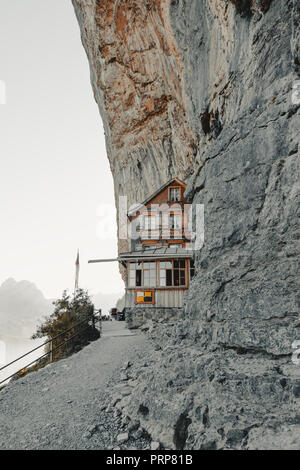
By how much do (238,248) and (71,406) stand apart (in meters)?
7.15

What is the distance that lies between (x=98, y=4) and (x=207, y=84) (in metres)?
22.2

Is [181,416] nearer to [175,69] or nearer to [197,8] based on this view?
[197,8]

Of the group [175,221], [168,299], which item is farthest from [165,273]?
[175,221]

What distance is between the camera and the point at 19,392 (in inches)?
404

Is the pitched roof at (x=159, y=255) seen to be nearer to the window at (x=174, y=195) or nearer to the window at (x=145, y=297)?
the window at (x=145, y=297)

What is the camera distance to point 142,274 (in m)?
20.4

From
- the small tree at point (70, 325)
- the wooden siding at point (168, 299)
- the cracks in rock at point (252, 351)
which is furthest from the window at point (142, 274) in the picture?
the cracks in rock at point (252, 351)

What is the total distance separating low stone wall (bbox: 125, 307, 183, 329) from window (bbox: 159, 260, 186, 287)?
5.73 ft

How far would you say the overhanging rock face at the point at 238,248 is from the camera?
19.2 feet

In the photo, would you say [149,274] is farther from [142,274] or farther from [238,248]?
[238,248]

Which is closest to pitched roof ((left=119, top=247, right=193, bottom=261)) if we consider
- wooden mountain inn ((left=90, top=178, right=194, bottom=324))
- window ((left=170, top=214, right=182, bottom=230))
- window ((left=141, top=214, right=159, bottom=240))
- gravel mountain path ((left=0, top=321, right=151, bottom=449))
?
Answer: wooden mountain inn ((left=90, top=178, right=194, bottom=324))

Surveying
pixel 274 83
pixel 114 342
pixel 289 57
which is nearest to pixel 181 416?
pixel 114 342

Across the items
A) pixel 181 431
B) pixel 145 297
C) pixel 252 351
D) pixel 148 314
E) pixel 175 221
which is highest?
pixel 175 221

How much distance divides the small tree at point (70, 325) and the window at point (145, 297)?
11.1ft
